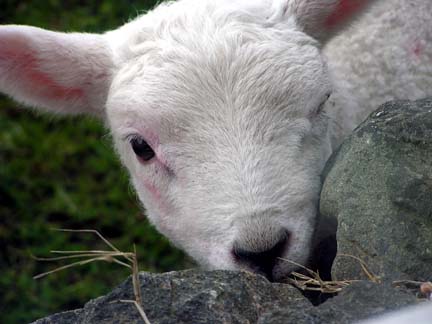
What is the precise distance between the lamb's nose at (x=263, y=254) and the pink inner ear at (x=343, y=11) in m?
1.60

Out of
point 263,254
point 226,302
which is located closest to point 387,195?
point 263,254

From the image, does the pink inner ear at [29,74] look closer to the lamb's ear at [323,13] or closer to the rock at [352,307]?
the lamb's ear at [323,13]

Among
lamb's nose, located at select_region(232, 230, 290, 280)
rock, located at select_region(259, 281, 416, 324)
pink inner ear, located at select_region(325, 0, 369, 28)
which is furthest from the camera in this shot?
pink inner ear, located at select_region(325, 0, 369, 28)

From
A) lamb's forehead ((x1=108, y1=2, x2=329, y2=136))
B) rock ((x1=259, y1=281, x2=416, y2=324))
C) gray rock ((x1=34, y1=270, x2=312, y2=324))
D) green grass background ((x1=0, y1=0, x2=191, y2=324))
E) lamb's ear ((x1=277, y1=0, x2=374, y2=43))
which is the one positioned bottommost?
green grass background ((x1=0, y1=0, x2=191, y2=324))

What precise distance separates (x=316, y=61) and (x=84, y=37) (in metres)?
1.39

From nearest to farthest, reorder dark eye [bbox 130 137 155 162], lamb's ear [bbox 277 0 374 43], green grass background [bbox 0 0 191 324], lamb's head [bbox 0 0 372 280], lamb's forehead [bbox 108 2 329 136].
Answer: lamb's head [bbox 0 0 372 280] → lamb's forehead [bbox 108 2 329 136] → dark eye [bbox 130 137 155 162] → lamb's ear [bbox 277 0 374 43] → green grass background [bbox 0 0 191 324]

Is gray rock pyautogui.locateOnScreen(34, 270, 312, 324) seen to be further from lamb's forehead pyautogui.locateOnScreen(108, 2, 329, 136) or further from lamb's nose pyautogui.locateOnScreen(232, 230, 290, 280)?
lamb's forehead pyautogui.locateOnScreen(108, 2, 329, 136)

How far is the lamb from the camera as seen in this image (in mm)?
4324

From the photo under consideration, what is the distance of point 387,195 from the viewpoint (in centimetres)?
389

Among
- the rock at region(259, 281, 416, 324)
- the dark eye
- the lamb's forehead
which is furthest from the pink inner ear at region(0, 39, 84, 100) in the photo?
the rock at region(259, 281, 416, 324)

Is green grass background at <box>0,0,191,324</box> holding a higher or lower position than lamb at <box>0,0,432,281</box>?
lower

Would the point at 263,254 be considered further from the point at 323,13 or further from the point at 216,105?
the point at 323,13

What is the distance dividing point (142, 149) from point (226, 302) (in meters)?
1.62

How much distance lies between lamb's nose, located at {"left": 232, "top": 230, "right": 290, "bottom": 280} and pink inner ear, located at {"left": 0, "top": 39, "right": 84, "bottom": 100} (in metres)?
1.74
